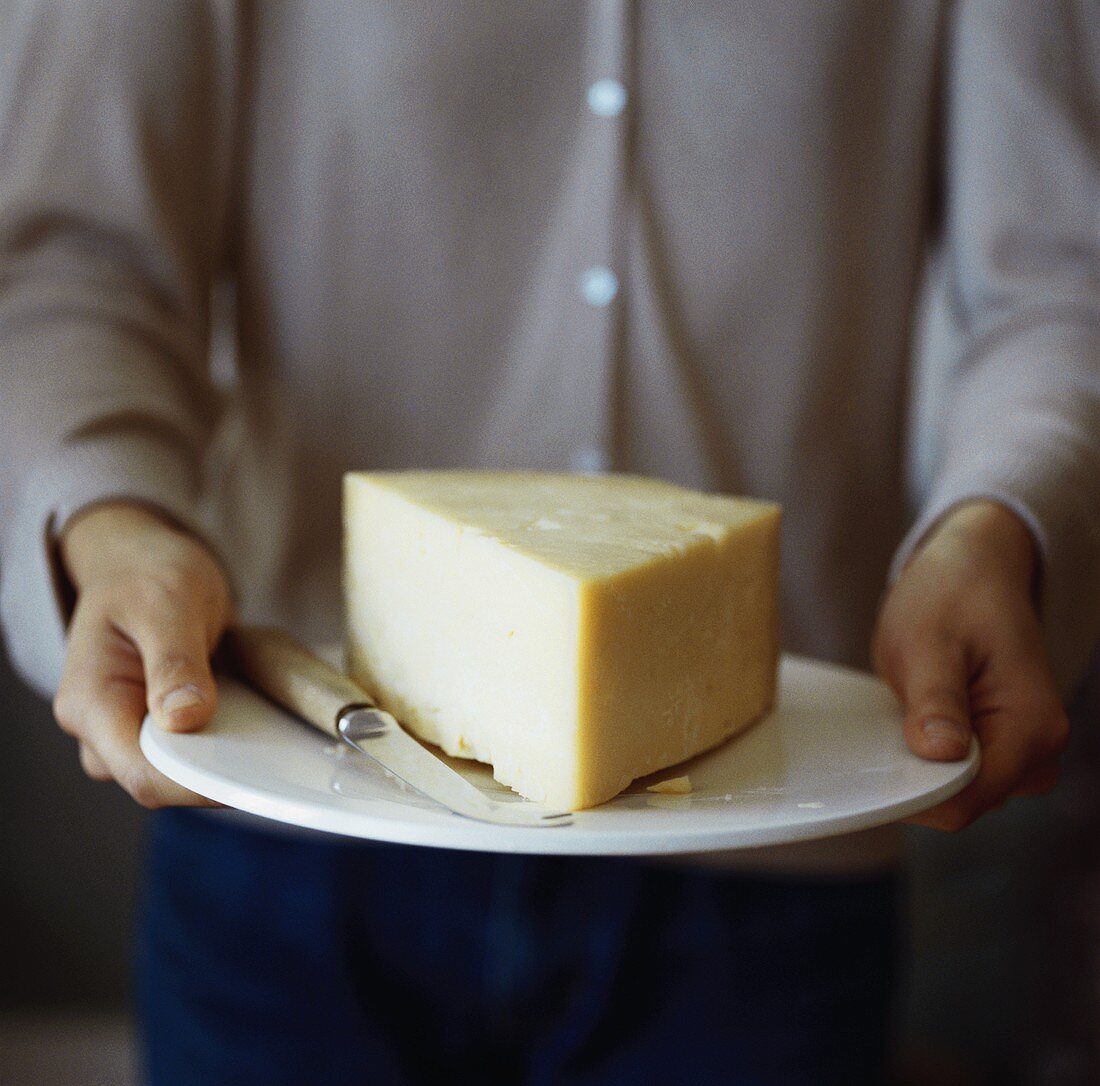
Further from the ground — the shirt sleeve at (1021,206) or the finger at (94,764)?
the shirt sleeve at (1021,206)

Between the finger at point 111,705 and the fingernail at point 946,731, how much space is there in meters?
0.40

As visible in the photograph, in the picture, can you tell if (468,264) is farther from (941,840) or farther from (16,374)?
(941,840)

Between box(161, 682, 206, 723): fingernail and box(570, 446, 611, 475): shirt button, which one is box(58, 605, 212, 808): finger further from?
box(570, 446, 611, 475): shirt button

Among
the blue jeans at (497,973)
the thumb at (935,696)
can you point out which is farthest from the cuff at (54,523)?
the thumb at (935,696)

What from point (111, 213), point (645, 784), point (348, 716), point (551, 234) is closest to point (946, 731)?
point (645, 784)

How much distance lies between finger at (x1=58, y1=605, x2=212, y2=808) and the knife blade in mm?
74

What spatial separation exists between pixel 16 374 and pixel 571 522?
1.48 feet

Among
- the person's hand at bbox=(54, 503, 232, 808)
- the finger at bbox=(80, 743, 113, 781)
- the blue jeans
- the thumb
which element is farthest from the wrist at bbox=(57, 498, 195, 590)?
the thumb

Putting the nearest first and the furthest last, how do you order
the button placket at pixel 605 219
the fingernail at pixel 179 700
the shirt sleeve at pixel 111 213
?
1. the fingernail at pixel 179 700
2. the shirt sleeve at pixel 111 213
3. the button placket at pixel 605 219

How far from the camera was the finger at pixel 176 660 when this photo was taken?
0.64m

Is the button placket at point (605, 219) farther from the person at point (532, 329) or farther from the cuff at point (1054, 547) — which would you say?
the cuff at point (1054, 547)

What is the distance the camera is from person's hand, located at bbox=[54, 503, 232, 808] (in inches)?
25.4

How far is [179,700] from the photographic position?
25.1 inches

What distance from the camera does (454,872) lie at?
3.08 ft
